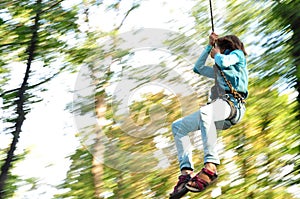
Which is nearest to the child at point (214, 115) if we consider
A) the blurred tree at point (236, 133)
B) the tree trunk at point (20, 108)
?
the blurred tree at point (236, 133)

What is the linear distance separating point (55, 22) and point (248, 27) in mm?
3375

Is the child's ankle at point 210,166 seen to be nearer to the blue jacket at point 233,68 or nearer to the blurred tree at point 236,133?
the blue jacket at point 233,68

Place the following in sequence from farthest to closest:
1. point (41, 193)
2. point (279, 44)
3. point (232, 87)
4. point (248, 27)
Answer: point (41, 193), point (248, 27), point (279, 44), point (232, 87)

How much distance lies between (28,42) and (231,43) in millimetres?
5989

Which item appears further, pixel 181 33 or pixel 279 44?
pixel 181 33

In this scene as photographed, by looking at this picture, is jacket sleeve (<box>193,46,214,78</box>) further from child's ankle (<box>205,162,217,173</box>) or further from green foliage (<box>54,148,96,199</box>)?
green foliage (<box>54,148,96,199</box>)

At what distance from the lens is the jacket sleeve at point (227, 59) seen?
9.50 feet

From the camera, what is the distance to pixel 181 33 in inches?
322

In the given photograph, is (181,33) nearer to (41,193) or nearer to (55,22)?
(55,22)

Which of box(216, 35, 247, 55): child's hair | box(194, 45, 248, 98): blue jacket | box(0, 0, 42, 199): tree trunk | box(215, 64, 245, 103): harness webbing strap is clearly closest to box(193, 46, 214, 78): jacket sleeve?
box(194, 45, 248, 98): blue jacket

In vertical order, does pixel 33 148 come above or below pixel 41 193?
above

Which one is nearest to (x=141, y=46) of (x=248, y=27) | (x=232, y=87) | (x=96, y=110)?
(x=96, y=110)

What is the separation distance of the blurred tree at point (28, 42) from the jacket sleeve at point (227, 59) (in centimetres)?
563

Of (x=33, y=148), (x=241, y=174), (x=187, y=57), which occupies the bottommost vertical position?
(x=241, y=174)
